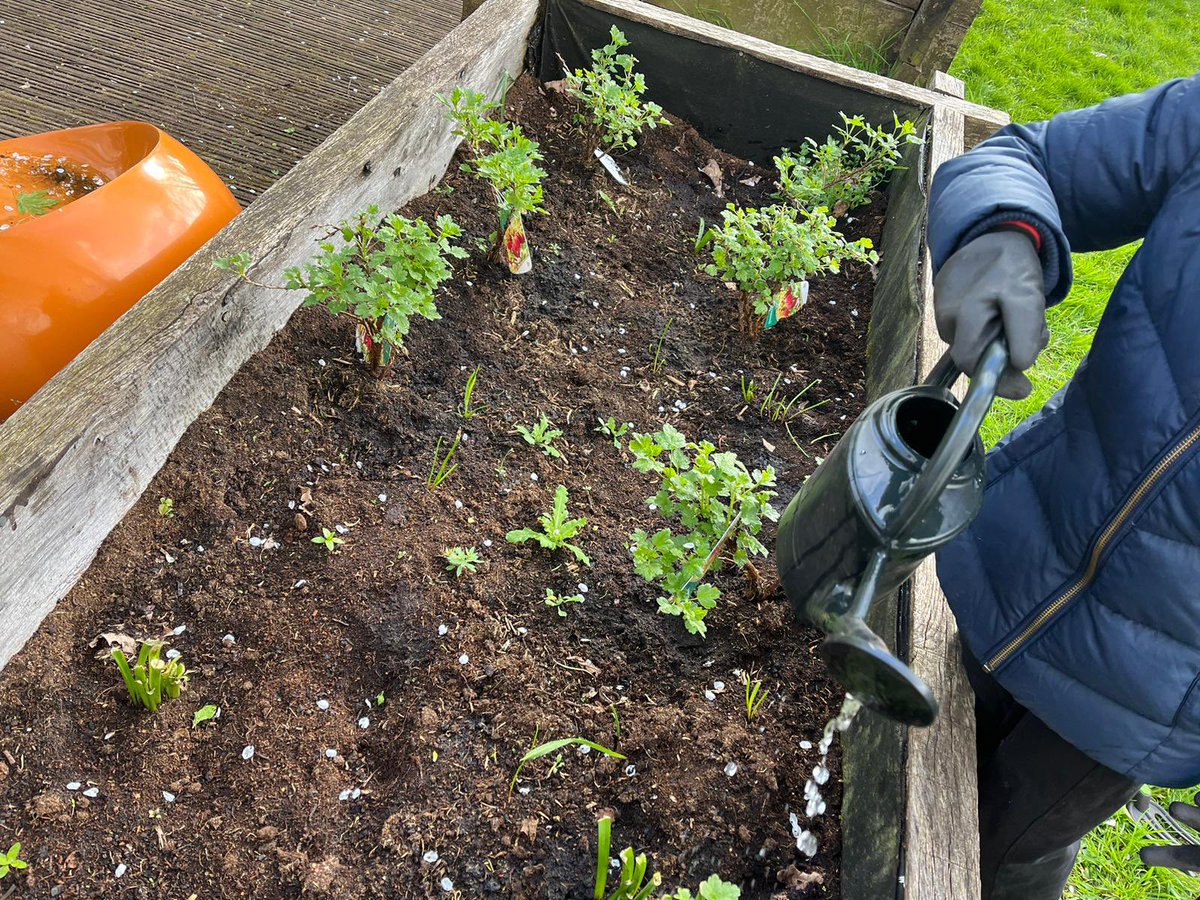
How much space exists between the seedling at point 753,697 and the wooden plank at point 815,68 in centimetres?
213

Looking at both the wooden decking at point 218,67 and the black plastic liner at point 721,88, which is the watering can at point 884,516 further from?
the wooden decking at point 218,67

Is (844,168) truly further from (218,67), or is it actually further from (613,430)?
(218,67)

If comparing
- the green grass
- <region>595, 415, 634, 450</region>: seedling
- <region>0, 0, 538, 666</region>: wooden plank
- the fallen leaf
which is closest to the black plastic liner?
the fallen leaf

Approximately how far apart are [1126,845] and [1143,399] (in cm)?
138

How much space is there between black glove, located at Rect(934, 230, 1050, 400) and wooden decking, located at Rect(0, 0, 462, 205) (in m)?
2.44

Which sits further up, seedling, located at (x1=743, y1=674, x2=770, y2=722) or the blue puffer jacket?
the blue puffer jacket

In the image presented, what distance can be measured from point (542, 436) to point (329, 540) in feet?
1.82

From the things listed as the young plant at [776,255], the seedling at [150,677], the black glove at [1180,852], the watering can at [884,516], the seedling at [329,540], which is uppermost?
the watering can at [884,516]

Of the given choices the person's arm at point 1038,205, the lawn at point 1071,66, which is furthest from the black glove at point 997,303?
the lawn at point 1071,66

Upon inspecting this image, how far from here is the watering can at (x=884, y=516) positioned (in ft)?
2.91

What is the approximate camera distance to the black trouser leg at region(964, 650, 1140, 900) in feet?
4.73

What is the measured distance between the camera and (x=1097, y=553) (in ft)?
4.14

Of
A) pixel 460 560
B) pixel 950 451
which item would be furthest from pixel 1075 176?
pixel 460 560

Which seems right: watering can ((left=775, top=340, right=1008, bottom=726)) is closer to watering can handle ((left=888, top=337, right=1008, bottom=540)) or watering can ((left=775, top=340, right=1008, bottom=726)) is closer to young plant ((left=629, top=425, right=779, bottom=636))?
watering can handle ((left=888, top=337, right=1008, bottom=540))
